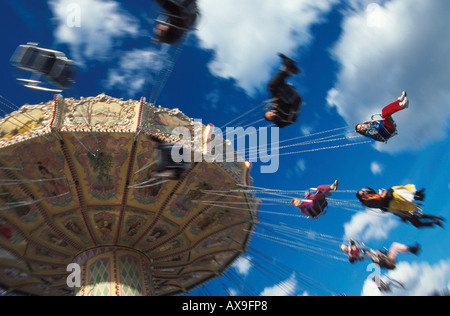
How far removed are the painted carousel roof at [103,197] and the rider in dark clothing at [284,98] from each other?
5.19 feet

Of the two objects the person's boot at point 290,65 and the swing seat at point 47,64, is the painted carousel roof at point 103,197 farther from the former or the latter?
the person's boot at point 290,65

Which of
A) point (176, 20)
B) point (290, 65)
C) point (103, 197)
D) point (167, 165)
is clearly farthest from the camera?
point (103, 197)

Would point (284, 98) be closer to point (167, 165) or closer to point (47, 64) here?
point (167, 165)

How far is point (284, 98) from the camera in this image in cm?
906

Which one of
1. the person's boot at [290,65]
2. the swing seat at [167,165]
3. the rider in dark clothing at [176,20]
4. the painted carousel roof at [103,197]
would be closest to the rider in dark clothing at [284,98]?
the person's boot at [290,65]

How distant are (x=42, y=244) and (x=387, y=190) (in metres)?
9.39

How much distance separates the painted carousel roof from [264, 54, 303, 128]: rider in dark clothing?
1581 millimetres

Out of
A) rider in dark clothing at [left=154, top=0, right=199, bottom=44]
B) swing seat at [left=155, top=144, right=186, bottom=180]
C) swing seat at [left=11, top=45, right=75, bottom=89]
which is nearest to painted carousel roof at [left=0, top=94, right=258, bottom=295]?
swing seat at [left=155, top=144, right=186, bottom=180]

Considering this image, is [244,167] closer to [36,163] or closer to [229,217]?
[229,217]

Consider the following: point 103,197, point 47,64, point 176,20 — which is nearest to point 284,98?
point 176,20

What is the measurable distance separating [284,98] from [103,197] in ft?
18.1

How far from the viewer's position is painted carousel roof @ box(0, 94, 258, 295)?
8.59 meters

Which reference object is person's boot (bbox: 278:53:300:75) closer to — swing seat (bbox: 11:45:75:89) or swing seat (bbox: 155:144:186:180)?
swing seat (bbox: 155:144:186:180)
